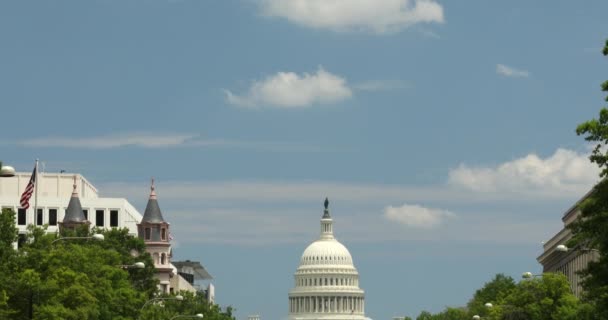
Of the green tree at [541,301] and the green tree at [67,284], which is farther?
the green tree at [541,301]

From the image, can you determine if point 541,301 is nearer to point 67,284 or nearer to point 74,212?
point 67,284

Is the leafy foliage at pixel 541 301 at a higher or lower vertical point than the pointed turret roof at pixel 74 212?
lower

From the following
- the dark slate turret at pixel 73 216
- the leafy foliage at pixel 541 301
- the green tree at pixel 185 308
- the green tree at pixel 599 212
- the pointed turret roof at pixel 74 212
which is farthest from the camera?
the pointed turret roof at pixel 74 212

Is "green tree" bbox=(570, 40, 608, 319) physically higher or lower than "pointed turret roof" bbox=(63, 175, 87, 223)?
lower

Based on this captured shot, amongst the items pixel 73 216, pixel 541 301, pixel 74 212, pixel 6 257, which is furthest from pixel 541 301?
pixel 74 212

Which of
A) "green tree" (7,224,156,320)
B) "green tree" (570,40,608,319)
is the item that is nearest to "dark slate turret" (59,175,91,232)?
"green tree" (7,224,156,320)

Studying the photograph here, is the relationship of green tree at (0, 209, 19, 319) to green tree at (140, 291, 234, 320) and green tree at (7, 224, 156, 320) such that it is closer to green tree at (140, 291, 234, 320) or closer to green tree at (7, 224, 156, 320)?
green tree at (7, 224, 156, 320)

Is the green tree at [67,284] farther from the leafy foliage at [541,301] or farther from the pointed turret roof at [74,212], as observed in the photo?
the pointed turret roof at [74,212]

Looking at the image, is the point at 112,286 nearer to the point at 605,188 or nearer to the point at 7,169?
the point at 605,188

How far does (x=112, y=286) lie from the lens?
13875 cm

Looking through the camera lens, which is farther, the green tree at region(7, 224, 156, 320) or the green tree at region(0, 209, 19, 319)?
the green tree at region(7, 224, 156, 320)

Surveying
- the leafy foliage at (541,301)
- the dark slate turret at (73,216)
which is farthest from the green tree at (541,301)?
the dark slate turret at (73,216)

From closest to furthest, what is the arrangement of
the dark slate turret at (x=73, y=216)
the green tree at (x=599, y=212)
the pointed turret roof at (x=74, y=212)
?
the green tree at (x=599, y=212) → the dark slate turret at (x=73, y=216) → the pointed turret roof at (x=74, y=212)

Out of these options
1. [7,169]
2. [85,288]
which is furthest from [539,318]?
[7,169]
